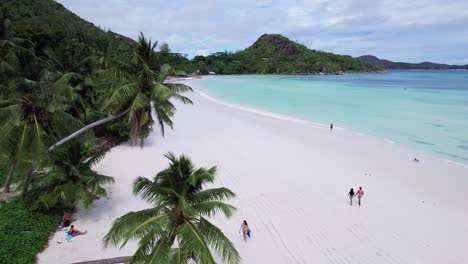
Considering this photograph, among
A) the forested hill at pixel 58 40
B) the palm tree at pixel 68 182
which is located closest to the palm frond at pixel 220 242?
the palm tree at pixel 68 182

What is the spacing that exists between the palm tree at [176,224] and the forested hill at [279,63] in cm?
12804

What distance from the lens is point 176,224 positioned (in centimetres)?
641

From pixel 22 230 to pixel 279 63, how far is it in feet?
513

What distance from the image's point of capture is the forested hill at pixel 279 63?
14438 centimetres

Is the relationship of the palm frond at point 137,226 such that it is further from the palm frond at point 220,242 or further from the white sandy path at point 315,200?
the white sandy path at point 315,200

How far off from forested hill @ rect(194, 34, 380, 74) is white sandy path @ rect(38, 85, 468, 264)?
4531 inches

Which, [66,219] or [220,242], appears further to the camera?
[66,219]

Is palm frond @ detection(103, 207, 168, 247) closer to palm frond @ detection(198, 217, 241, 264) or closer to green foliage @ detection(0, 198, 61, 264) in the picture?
palm frond @ detection(198, 217, 241, 264)

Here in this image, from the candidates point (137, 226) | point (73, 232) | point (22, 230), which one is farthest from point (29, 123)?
point (137, 226)

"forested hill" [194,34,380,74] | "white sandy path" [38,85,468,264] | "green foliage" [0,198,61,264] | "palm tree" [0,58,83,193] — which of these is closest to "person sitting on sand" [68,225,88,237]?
"white sandy path" [38,85,468,264]

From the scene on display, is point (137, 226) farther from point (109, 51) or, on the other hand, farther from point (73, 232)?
point (109, 51)

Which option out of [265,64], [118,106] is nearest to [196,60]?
[265,64]

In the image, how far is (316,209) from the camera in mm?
12438

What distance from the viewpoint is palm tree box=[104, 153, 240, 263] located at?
19.0ft
